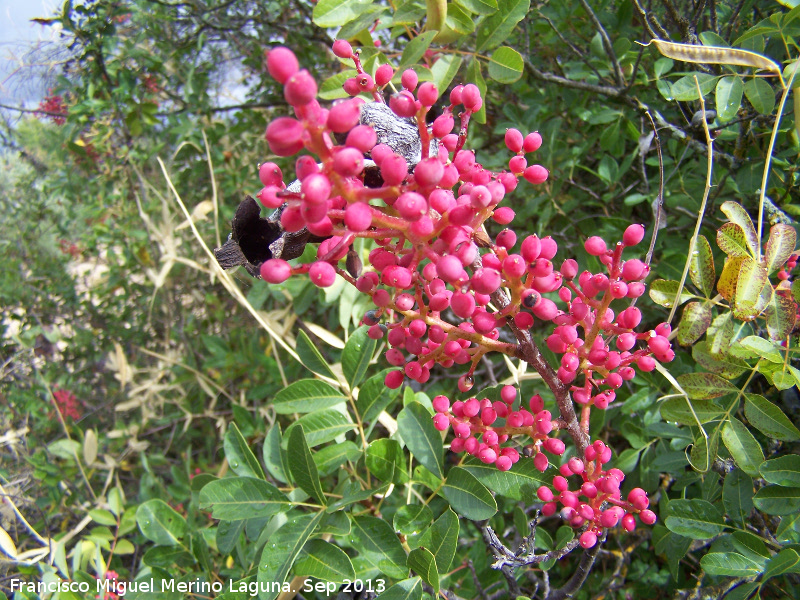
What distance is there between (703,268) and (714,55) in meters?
0.43

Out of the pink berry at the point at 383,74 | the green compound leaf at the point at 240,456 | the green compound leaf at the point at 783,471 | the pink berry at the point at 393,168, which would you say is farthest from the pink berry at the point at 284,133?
the green compound leaf at the point at 783,471

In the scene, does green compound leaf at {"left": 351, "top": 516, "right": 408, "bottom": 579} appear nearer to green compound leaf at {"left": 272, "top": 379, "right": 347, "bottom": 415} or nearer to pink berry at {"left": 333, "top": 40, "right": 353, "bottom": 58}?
green compound leaf at {"left": 272, "top": 379, "right": 347, "bottom": 415}

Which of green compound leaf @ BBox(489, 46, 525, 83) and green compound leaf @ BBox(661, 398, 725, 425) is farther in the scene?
green compound leaf @ BBox(489, 46, 525, 83)

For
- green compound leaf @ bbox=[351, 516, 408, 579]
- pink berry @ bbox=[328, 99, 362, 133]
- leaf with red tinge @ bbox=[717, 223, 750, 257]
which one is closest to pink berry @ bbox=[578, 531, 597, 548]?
green compound leaf @ bbox=[351, 516, 408, 579]

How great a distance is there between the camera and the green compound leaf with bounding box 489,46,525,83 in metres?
1.14

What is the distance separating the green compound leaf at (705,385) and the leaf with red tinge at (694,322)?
83mm

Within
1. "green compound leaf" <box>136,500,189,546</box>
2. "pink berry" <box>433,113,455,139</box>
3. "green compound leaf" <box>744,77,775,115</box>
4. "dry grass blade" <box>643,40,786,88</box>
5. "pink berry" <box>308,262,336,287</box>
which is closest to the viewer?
"pink berry" <box>308,262,336,287</box>

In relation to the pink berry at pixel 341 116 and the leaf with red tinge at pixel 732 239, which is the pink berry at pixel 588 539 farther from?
the pink berry at pixel 341 116

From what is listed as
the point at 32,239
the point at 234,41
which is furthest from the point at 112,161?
the point at 32,239

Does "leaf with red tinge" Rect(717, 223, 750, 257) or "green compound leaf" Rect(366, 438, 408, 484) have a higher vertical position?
"leaf with red tinge" Rect(717, 223, 750, 257)

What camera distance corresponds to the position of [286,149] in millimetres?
545

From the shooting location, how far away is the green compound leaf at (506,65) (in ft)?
3.74

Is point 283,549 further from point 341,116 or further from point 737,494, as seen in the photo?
point 737,494

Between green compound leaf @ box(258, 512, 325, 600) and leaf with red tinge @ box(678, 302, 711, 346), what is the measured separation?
2.59 ft
